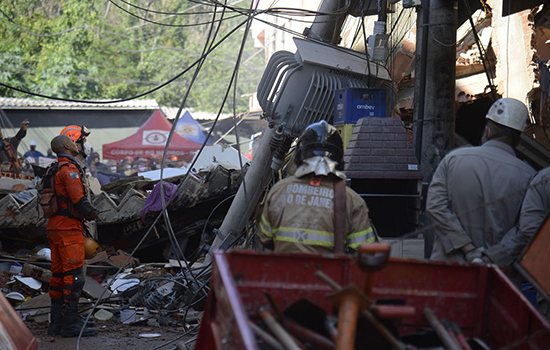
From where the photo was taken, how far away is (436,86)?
7137 millimetres

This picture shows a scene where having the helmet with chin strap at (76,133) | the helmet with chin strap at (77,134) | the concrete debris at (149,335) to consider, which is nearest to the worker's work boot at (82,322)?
the concrete debris at (149,335)

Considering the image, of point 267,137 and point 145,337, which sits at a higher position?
point 267,137

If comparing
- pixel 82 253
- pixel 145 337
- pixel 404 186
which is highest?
pixel 404 186

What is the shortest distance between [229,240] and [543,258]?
5.96 metres

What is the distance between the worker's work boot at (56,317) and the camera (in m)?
7.08

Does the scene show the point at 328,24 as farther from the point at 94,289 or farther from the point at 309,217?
the point at 309,217

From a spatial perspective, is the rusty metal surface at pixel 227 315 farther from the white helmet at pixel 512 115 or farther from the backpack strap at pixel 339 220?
the white helmet at pixel 512 115

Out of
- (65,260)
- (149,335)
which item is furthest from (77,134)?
(149,335)

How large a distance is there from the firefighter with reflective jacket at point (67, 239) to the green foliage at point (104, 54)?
23.5 m

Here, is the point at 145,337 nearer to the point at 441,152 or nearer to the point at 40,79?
the point at 441,152

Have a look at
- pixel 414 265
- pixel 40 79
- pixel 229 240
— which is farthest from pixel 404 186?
pixel 40 79

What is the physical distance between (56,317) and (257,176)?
10.8 ft

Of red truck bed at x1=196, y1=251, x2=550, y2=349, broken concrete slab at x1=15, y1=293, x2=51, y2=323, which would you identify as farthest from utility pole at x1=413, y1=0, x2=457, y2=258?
broken concrete slab at x1=15, y1=293, x2=51, y2=323

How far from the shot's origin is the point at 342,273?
11.6 ft
